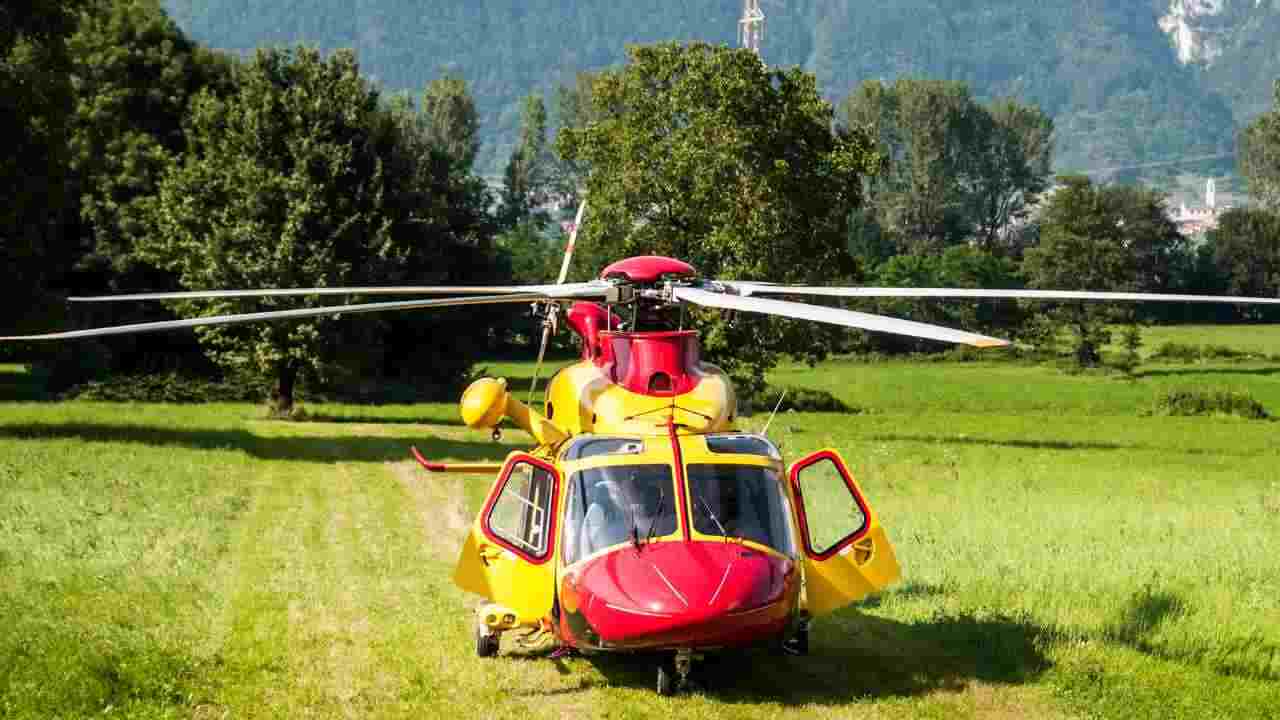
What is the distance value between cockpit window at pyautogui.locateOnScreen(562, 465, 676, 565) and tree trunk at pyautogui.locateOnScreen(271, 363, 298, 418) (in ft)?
115

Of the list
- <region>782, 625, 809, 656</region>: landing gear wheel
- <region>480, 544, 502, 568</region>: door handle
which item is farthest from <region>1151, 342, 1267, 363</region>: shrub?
<region>480, 544, 502, 568</region>: door handle

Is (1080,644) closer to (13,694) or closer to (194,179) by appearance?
(13,694)

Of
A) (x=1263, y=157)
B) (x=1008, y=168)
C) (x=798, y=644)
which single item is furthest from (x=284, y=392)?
(x=1008, y=168)

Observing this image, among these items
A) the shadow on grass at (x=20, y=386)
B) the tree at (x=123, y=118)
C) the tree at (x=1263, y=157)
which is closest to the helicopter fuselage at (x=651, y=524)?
the shadow on grass at (x=20, y=386)

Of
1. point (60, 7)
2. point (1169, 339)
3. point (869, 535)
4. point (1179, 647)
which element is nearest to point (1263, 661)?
point (1179, 647)

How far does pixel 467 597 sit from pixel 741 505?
553cm

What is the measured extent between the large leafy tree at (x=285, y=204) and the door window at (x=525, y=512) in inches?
1105

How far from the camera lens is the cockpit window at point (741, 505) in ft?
42.5

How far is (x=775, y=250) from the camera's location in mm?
43031

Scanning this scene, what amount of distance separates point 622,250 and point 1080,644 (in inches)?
1205

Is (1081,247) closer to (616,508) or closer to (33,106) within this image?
(33,106)

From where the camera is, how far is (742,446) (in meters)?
13.6

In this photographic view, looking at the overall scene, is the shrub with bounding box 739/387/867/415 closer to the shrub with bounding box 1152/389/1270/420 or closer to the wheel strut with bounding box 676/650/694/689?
the shrub with bounding box 1152/389/1270/420

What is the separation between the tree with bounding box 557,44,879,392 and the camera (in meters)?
43.1
